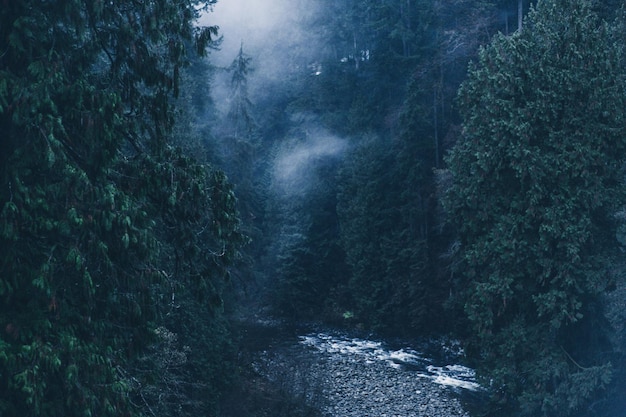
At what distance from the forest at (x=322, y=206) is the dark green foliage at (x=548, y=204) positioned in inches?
2.6

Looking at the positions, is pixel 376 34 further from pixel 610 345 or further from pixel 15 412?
pixel 15 412

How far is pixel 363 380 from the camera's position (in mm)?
26906

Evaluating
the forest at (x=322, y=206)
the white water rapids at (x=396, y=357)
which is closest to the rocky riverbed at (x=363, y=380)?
the white water rapids at (x=396, y=357)

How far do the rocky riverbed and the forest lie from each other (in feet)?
7.39

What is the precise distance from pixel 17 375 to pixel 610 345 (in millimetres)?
16683

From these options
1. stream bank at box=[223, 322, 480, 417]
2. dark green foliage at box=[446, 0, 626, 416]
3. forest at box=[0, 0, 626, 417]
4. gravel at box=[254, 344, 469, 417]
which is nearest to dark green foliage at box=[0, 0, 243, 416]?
forest at box=[0, 0, 626, 417]

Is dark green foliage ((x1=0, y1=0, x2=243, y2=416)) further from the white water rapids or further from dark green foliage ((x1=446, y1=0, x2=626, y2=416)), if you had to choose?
the white water rapids

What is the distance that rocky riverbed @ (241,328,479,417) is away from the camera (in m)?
23.9

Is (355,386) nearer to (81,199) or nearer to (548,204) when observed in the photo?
(548,204)

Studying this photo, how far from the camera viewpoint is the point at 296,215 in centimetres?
4519

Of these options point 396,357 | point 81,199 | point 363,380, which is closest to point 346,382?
point 363,380

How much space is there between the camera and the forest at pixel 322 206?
8391 millimetres

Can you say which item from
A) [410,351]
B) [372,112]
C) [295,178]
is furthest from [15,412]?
[295,178]

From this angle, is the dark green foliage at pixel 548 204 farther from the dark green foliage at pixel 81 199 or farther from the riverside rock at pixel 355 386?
the dark green foliage at pixel 81 199
